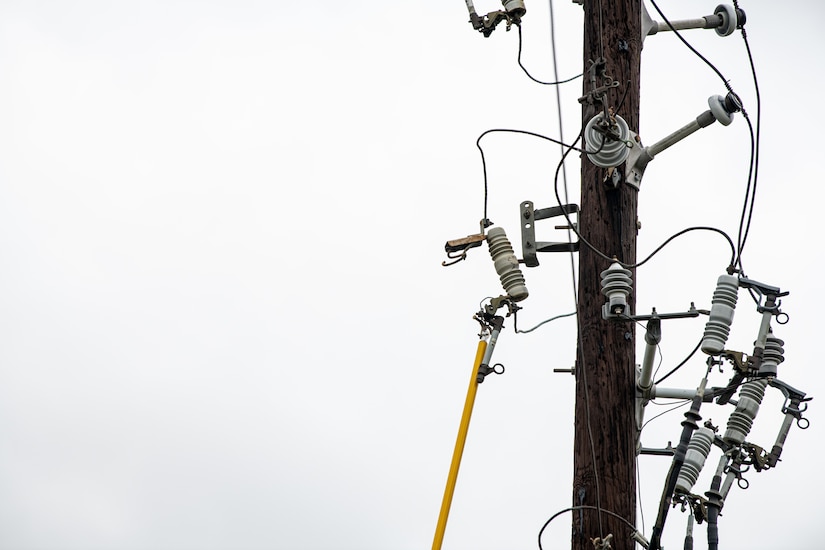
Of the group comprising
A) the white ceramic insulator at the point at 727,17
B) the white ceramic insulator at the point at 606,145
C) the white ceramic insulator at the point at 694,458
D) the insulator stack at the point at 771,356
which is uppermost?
the white ceramic insulator at the point at 727,17

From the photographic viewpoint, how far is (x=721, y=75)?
8281mm

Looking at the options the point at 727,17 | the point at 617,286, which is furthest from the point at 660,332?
the point at 727,17

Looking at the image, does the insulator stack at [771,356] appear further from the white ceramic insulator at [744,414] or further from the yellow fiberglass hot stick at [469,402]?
the yellow fiberglass hot stick at [469,402]

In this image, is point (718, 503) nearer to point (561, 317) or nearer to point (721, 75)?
point (561, 317)

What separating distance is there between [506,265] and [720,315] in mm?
1527

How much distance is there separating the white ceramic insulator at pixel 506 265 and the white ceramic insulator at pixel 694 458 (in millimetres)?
1450

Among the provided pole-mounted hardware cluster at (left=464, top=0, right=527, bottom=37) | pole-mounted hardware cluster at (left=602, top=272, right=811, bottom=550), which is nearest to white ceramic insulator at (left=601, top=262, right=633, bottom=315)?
pole-mounted hardware cluster at (left=602, top=272, right=811, bottom=550)

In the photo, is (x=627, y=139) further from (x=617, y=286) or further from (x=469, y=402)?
(x=469, y=402)

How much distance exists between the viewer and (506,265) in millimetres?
8445

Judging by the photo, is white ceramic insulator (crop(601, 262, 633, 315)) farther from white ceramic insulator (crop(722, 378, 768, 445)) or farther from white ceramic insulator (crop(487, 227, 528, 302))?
white ceramic insulator (crop(722, 378, 768, 445))

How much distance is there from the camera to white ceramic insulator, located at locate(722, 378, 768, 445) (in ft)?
26.0

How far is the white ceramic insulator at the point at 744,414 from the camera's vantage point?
26.0 ft

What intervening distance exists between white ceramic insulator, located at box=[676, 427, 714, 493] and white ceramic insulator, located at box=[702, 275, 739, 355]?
0.64 metres

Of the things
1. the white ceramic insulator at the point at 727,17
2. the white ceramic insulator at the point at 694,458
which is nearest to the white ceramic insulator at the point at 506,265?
the white ceramic insulator at the point at 694,458
